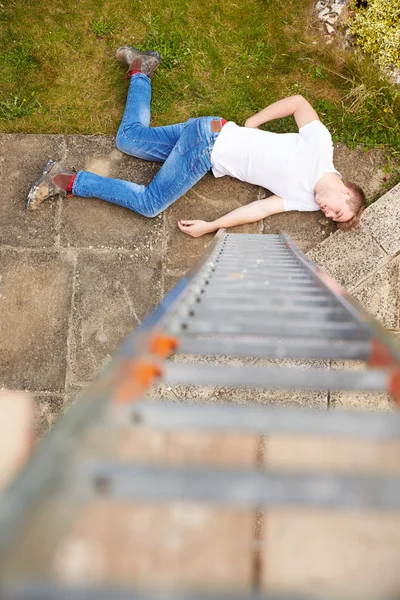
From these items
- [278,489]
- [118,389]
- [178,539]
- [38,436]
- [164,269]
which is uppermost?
[164,269]

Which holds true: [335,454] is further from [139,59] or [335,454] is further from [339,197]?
[139,59]

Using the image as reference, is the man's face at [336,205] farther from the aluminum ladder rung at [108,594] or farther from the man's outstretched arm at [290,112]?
the aluminum ladder rung at [108,594]

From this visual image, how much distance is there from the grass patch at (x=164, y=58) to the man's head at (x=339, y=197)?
2.67ft

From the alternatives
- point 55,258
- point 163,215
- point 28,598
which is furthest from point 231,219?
point 28,598

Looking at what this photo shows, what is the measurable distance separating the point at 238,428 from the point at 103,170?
2894 mm

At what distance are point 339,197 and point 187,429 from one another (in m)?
2.38

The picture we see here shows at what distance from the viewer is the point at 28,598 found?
67cm

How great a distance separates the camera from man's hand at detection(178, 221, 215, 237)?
3.31 metres

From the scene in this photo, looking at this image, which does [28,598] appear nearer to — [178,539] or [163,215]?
[178,539]

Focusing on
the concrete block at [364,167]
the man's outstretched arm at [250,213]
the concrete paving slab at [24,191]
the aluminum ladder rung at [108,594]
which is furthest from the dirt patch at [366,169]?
the aluminum ladder rung at [108,594]

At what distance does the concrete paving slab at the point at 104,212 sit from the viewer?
11.3 ft

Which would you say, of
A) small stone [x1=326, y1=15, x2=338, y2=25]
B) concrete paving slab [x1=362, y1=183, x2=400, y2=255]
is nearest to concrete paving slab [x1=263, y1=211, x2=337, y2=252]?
concrete paving slab [x1=362, y1=183, x2=400, y2=255]

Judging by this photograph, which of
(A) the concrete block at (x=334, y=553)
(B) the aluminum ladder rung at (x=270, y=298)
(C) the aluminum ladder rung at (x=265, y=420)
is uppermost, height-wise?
(B) the aluminum ladder rung at (x=270, y=298)

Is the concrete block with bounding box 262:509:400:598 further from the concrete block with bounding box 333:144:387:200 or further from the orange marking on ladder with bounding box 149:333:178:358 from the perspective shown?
the concrete block with bounding box 333:144:387:200
